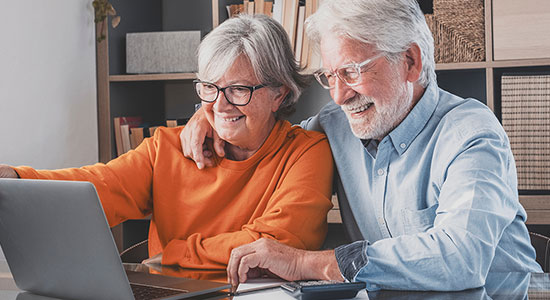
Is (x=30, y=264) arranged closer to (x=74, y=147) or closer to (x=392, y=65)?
(x=392, y=65)

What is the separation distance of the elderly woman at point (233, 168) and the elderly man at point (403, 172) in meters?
0.12

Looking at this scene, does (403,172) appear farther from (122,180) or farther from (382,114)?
(122,180)

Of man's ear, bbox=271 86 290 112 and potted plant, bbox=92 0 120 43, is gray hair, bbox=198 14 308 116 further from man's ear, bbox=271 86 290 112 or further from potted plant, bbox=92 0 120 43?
potted plant, bbox=92 0 120 43

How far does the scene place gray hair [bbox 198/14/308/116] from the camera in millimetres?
1377

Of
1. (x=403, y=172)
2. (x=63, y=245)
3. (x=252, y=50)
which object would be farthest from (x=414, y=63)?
(x=63, y=245)

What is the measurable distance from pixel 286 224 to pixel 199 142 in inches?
12.4

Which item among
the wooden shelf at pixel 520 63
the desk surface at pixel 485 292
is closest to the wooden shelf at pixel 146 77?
the wooden shelf at pixel 520 63

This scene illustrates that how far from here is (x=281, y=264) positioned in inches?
42.2

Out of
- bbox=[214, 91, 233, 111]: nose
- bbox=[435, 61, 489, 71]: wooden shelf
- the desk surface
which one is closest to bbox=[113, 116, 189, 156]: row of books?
bbox=[435, 61, 489, 71]: wooden shelf

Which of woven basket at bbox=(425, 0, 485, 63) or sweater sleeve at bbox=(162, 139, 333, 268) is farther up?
woven basket at bbox=(425, 0, 485, 63)

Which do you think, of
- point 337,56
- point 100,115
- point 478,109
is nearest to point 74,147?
point 100,115

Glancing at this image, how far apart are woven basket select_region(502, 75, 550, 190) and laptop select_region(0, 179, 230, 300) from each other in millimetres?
1680

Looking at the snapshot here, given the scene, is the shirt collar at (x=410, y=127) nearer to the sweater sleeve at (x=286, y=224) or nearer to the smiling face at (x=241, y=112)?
the sweater sleeve at (x=286, y=224)

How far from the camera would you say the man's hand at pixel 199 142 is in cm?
142
